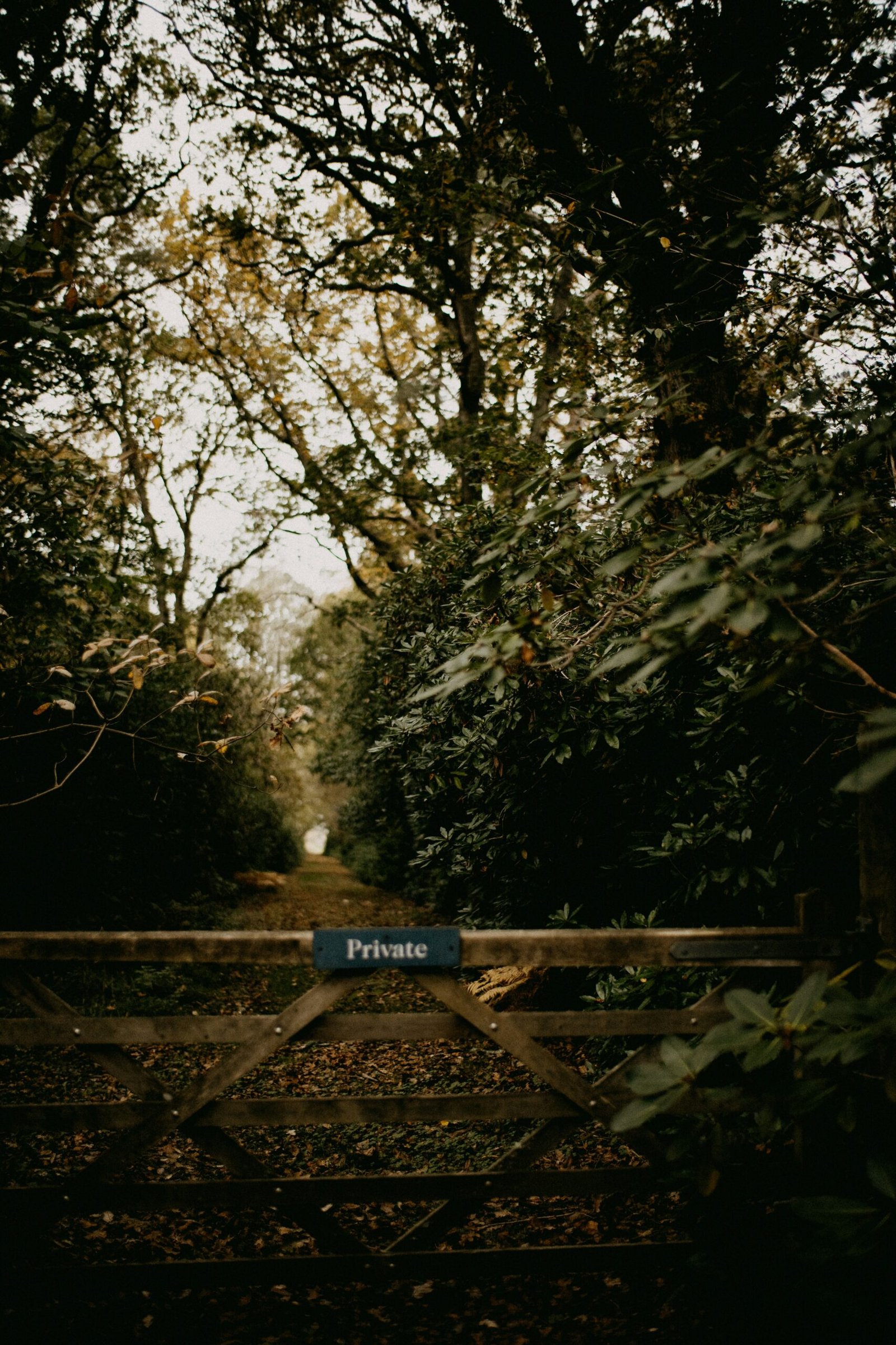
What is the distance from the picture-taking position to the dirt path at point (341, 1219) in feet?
9.30

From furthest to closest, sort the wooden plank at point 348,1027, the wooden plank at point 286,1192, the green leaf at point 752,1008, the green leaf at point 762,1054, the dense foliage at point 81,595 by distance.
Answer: the dense foliage at point 81,595 → the wooden plank at point 286,1192 → the wooden plank at point 348,1027 → the green leaf at point 752,1008 → the green leaf at point 762,1054

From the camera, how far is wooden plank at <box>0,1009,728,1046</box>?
2523 mm

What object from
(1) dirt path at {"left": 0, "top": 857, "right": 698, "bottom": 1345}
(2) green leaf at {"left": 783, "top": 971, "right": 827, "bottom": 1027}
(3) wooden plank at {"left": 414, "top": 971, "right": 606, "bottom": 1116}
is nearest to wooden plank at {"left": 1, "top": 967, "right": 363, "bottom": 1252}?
(1) dirt path at {"left": 0, "top": 857, "right": 698, "bottom": 1345}

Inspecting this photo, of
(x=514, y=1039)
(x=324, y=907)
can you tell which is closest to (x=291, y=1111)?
(x=514, y=1039)

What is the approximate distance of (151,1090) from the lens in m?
2.61

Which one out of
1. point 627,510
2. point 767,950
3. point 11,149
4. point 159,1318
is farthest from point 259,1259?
point 11,149

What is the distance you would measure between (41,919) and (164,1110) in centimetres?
643

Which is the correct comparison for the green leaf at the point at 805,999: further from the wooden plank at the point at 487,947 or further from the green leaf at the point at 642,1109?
the wooden plank at the point at 487,947

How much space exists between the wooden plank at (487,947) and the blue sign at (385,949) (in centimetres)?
7

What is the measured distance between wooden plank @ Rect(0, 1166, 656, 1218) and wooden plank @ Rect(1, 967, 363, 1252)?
0.22ft

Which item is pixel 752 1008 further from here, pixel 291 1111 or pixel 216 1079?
pixel 216 1079

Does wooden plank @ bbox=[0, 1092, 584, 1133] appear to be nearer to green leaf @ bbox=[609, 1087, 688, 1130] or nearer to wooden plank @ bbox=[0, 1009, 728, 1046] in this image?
wooden plank @ bbox=[0, 1009, 728, 1046]

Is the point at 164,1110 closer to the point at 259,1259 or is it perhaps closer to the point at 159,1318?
the point at 259,1259

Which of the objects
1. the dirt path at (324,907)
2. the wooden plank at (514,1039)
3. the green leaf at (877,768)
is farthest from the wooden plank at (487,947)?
the dirt path at (324,907)
